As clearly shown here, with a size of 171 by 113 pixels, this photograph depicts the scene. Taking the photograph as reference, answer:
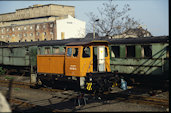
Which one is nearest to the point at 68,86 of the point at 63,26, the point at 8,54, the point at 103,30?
the point at 8,54

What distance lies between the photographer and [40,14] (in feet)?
224

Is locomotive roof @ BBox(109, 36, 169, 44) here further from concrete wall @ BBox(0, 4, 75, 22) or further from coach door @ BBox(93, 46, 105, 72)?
concrete wall @ BBox(0, 4, 75, 22)

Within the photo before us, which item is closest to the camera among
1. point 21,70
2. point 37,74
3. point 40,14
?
point 37,74

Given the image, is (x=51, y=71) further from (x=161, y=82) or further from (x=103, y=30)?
(x=103, y=30)

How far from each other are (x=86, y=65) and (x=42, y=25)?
47.8 m

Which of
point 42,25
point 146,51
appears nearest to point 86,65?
point 146,51

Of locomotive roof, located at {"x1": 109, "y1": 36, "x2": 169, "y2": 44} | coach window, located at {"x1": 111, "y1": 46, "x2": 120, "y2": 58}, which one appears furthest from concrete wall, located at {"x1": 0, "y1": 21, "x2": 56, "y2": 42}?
locomotive roof, located at {"x1": 109, "y1": 36, "x2": 169, "y2": 44}

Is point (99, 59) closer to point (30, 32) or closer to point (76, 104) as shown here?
point (76, 104)

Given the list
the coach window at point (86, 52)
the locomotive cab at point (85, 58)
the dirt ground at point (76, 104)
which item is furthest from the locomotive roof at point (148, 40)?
the coach window at point (86, 52)

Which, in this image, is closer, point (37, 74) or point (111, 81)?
point (111, 81)

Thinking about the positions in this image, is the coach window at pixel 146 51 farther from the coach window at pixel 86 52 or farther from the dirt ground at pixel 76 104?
the coach window at pixel 86 52

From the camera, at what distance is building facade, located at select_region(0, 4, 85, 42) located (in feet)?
185

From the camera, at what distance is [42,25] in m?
58.7

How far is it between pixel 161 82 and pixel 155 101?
3858 mm
